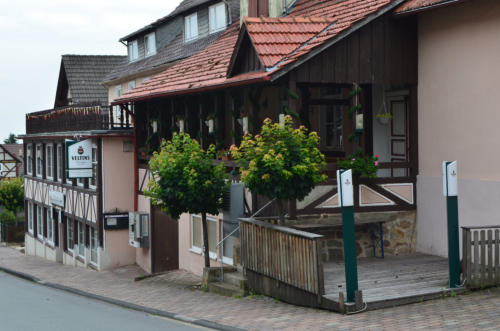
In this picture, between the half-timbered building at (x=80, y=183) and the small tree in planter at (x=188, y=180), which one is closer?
the small tree in planter at (x=188, y=180)

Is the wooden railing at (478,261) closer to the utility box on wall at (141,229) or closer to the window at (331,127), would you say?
the window at (331,127)

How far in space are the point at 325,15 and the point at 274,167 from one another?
5.98m

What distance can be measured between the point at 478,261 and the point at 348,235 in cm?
240

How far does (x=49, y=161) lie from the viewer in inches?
1328

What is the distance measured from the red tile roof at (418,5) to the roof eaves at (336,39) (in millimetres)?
189

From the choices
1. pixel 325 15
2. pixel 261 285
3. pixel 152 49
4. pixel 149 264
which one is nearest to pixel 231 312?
pixel 261 285

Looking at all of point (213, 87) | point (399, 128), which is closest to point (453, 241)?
point (399, 128)

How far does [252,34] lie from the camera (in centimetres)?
1605

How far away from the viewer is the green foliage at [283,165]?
44.8ft

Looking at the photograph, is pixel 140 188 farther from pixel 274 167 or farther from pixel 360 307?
pixel 360 307

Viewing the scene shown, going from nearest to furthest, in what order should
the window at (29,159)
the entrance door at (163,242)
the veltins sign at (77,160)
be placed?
the entrance door at (163,242) → the veltins sign at (77,160) → the window at (29,159)

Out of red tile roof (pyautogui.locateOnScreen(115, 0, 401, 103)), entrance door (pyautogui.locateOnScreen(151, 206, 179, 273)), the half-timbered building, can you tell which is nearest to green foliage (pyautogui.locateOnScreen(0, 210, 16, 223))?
the half-timbered building

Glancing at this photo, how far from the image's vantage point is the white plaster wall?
47.2 feet

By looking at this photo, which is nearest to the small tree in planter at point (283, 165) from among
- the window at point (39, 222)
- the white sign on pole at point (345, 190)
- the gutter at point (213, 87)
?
the gutter at point (213, 87)
